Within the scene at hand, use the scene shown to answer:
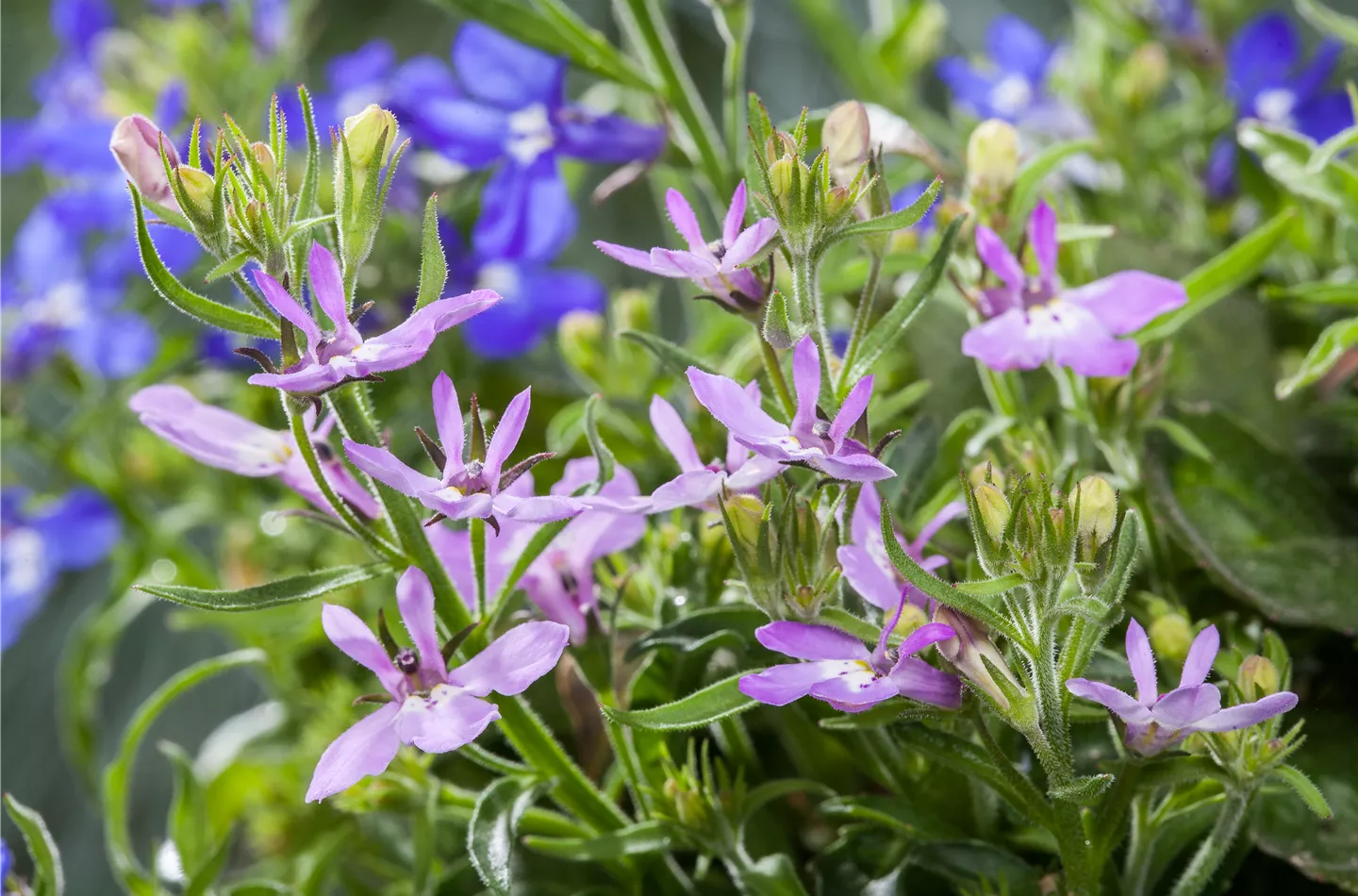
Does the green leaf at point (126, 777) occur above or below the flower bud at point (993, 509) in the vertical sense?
below

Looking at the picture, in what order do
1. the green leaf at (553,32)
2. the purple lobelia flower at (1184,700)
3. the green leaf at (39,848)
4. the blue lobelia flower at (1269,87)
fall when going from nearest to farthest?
the purple lobelia flower at (1184,700)
the green leaf at (39,848)
the green leaf at (553,32)
the blue lobelia flower at (1269,87)

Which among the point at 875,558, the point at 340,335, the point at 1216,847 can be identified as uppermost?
the point at 340,335

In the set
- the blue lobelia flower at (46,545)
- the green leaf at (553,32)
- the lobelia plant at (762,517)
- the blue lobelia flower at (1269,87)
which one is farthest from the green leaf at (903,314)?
the blue lobelia flower at (46,545)

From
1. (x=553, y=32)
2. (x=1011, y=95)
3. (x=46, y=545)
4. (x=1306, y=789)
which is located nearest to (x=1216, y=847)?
(x=1306, y=789)

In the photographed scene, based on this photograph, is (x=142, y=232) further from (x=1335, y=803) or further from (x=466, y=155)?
(x=1335, y=803)

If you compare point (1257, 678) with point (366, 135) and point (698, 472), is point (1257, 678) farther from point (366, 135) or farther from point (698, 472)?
point (366, 135)

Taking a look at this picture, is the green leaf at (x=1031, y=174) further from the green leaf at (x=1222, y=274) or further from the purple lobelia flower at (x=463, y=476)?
the purple lobelia flower at (x=463, y=476)
